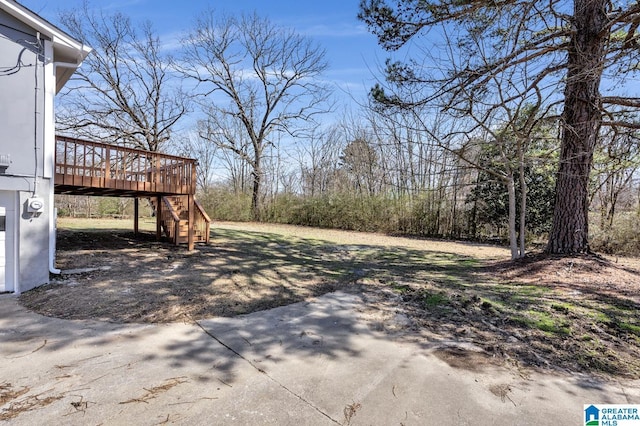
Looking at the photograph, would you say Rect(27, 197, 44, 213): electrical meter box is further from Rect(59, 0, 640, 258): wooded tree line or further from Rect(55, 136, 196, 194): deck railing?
Rect(59, 0, 640, 258): wooded tree line

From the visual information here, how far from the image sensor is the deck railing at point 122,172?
6.41 meters

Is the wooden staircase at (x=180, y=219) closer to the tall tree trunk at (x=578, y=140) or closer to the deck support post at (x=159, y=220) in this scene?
the deck support post at (x=159, y=220)

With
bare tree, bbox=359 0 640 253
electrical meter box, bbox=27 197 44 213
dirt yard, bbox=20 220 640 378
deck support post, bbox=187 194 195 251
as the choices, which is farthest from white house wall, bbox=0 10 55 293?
bare tree, bbox=359 0 640 253

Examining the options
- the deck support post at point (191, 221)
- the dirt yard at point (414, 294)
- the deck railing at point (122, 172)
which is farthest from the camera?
the deck support post at point (191, 221)

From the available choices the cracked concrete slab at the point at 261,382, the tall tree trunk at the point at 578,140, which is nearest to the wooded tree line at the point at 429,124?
the tall tree trunk at the point at 578,140

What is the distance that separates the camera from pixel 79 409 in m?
2.04

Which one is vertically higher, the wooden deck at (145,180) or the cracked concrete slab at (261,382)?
the wooden deck at (145,180)

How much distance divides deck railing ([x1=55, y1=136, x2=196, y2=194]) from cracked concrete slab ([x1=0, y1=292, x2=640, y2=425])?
394 centimetres

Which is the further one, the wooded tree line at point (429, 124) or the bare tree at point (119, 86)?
the bare tree at point (119, 86)

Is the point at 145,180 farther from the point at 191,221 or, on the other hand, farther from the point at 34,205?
the point at 34,205

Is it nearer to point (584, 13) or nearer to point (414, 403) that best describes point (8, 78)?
point (414, 403)

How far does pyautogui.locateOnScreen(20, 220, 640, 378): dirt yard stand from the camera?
3045mm

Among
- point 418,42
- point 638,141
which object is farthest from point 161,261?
point 638,141

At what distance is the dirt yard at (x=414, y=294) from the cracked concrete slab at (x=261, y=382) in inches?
13.7
